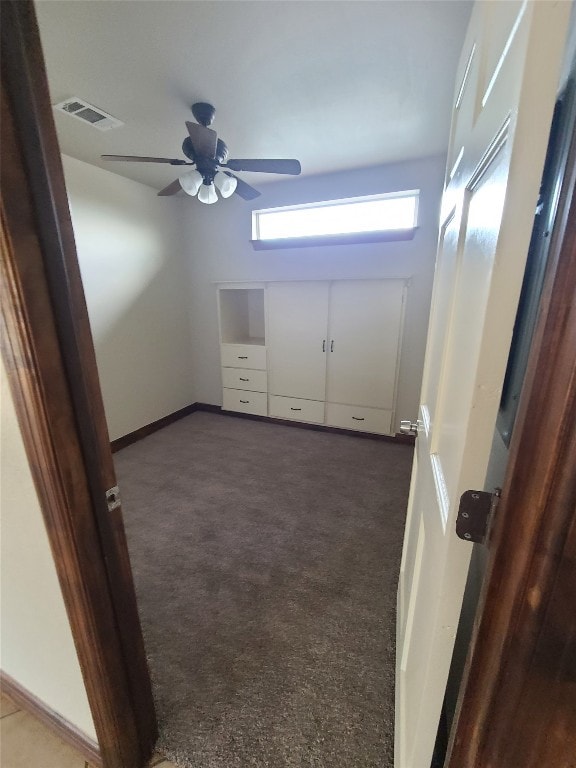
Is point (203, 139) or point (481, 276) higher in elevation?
point (203, 139)

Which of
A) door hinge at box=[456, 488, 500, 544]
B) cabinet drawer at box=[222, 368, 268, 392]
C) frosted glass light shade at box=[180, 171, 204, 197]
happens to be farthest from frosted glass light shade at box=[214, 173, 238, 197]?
door hinge at box=[456, 488, 500, 544]

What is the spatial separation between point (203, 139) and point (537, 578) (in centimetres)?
233

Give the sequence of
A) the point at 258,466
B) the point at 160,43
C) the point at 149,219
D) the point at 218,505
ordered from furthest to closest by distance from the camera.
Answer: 1. the point at 149,219
2. the point at 258,466
3. the point at 218,505
4. the point at 160,43

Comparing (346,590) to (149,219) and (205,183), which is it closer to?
(205,183)

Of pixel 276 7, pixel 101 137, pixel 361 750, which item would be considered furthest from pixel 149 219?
pixel 361 750

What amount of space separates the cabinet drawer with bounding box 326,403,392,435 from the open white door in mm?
2532

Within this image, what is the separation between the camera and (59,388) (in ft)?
2.23

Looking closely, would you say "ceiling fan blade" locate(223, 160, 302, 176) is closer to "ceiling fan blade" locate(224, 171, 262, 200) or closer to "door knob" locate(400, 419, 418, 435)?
"ceiling fan blade" locate(224, 171, 262, 200)

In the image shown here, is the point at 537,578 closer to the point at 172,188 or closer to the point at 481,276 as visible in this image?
the point at 481,276

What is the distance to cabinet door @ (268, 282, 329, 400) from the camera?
3324 mm

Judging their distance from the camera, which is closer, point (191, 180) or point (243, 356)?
point (191, 180)

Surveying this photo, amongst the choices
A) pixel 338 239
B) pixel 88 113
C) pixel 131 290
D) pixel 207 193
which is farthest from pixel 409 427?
pixel 131 290

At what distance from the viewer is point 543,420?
39 cm

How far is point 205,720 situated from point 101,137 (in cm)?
340
